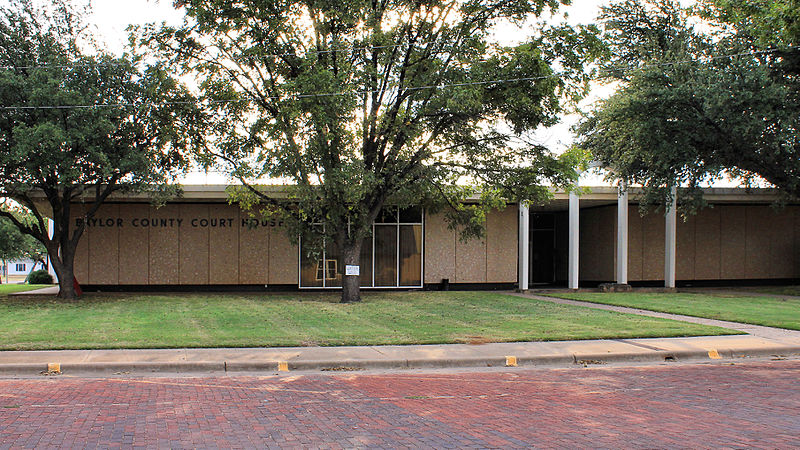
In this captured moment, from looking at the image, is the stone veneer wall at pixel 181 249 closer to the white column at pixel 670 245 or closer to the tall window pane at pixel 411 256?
the tall window pane at pixel 411 256

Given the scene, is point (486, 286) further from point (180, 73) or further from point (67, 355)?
point (67, 355)

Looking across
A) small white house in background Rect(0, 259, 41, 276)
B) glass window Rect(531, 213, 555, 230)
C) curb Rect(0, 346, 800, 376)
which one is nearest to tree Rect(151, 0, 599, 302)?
curb Rect(0, 346, 800, 376)

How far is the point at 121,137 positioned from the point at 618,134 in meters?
20.8

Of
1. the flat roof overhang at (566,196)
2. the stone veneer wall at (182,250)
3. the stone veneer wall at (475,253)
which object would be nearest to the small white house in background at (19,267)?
the flat roof overhang at (566,196)

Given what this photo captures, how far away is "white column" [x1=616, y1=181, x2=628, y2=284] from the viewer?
28.2 m

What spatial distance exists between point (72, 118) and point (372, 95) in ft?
30.0

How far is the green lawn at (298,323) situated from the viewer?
1259 centimetres

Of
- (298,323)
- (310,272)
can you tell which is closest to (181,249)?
(310,272)

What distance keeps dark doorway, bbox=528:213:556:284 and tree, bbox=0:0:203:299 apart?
64.8 feet

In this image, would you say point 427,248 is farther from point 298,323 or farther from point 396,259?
point 298,323

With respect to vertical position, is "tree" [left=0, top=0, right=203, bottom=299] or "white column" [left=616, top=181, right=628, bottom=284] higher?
"tree" [left=0, top=0, right=203, bottom=299]

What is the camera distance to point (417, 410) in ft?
24.6

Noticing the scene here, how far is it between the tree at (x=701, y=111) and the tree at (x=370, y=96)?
7725mm

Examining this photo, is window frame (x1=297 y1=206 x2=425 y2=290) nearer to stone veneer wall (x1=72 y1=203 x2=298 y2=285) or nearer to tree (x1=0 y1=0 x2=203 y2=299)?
stone veneer wall (x1=72 y1=203 x2=298 y2=285)
